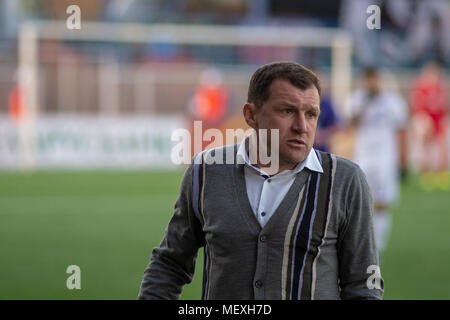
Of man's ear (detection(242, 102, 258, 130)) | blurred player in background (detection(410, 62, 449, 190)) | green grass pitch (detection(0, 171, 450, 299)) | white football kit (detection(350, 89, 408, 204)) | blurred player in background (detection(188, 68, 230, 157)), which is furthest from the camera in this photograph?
blurred player in background (detection(188, 68, 230, 157))

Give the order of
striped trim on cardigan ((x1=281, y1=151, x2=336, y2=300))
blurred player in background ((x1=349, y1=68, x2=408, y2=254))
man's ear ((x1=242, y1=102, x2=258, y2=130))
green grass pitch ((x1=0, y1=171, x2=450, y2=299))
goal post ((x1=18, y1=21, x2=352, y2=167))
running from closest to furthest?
striped trim on cardigan ((x1=281, y1=151, x2=336, y2=300)) → man's ear ((x1=242, y1=102, x2=258, y2=130)) → green grass pitch ((x1=0, y1=171, x2=450, y2=299)) → blurred player in background ((x1=349, y1=68, x2=408, y2=254)) → goal post ((x1=18, y1=21, x2=352, y2=167))

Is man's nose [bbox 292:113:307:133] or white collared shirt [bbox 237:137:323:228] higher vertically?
man's nose [bbox 292:113:307:133]

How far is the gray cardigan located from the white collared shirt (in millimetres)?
21

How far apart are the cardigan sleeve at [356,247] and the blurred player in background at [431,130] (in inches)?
538

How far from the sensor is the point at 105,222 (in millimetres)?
10781

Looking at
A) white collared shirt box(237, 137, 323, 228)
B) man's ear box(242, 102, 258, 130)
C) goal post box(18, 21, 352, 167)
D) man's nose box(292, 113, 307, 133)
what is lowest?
white collared shirt box(237, 137, 323, 228)

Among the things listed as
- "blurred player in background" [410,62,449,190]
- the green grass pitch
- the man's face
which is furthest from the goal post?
the man's face

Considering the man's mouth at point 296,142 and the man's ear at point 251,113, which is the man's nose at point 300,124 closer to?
the man's mouth at point 296,142

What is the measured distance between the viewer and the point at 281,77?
8.73 ft

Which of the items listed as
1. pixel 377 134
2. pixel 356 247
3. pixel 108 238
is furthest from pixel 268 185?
pixel 108 238

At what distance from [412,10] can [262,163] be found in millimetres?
24655

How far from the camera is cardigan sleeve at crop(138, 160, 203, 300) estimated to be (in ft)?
9.25

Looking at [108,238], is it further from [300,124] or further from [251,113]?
[300,124]

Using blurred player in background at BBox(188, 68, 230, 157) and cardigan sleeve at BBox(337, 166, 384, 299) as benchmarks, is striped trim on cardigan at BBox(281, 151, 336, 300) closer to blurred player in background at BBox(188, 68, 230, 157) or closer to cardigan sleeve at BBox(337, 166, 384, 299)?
cardigan sleeve at BBox(337, 166, 384, 299)
